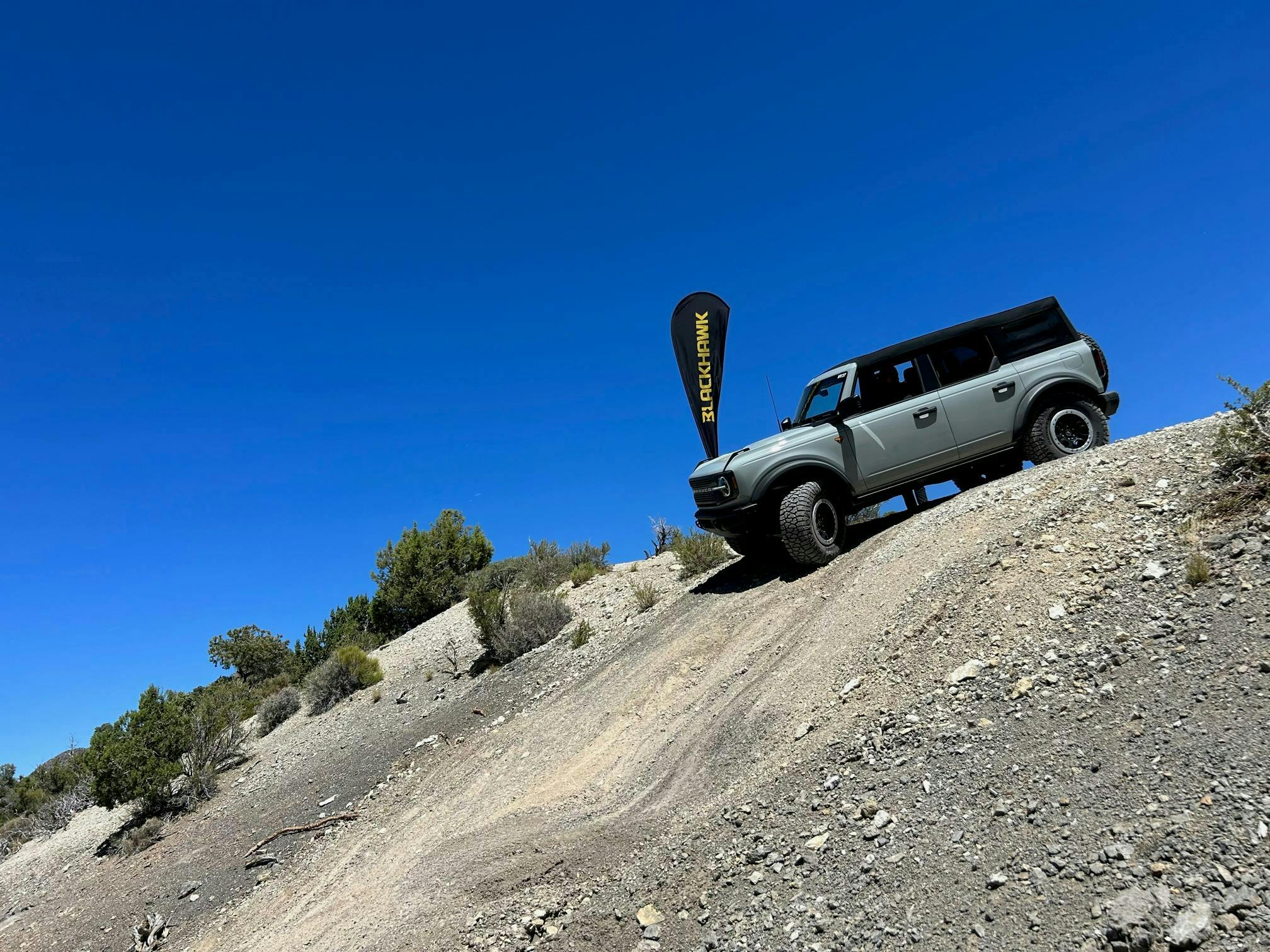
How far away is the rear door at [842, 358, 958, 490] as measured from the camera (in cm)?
884

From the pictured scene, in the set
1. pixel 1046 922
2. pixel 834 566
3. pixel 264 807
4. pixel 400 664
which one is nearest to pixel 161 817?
pixel 264 807

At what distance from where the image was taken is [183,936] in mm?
7191

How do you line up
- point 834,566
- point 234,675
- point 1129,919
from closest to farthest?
point 1129,919 < point 834,566 < point 234,675

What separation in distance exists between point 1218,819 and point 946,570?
3602 mm

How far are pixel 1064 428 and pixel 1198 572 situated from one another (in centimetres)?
488

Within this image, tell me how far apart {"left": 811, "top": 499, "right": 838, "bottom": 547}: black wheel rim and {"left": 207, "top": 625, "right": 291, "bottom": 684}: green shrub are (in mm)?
19364

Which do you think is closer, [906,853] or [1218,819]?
[1218,819]

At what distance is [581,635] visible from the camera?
11102mm

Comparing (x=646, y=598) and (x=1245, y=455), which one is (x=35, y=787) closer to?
(x=646, y=598)

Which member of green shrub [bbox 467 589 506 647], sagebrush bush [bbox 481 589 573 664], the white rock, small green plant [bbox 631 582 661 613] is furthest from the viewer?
green shrub [bbox 467 589 506 647]

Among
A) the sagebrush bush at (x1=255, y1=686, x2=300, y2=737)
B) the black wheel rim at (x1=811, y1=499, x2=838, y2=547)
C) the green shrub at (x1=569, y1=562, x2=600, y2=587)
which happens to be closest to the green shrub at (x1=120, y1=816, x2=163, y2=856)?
the sagebrush bush at (x1=255, y1=686, x2=300, y2=737)

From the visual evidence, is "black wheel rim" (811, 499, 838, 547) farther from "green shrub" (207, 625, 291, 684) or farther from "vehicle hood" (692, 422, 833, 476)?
"green shrub" (207, 625, 291, 684)

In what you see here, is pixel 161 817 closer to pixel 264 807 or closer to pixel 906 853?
pixel 264 807

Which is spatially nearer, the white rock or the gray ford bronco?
the white rock
